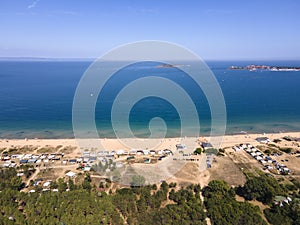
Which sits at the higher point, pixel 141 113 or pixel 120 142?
pixel 141 113

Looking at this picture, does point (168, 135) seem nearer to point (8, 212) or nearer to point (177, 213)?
point (177, 213)

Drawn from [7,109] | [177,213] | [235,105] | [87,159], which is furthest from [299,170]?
[7,109]

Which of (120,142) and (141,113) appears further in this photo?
(141,113)

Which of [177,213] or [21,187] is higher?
[177,213]

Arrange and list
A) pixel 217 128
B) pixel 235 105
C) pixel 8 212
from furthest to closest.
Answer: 1. pixel 235 105
2. pixel 217 128
3. pixel 8 212

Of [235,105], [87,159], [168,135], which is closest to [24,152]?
[87,159]

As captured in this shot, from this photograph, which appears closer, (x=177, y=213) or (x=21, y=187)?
(x=177, y=213)

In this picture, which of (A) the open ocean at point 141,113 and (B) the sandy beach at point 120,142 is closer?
(B) the sandy beach at point 120,142

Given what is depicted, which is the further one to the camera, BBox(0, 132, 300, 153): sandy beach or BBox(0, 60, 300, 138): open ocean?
BBox(0, 60, 300, 138): open ocean

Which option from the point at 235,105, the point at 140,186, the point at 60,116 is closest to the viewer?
the point at 140,186
